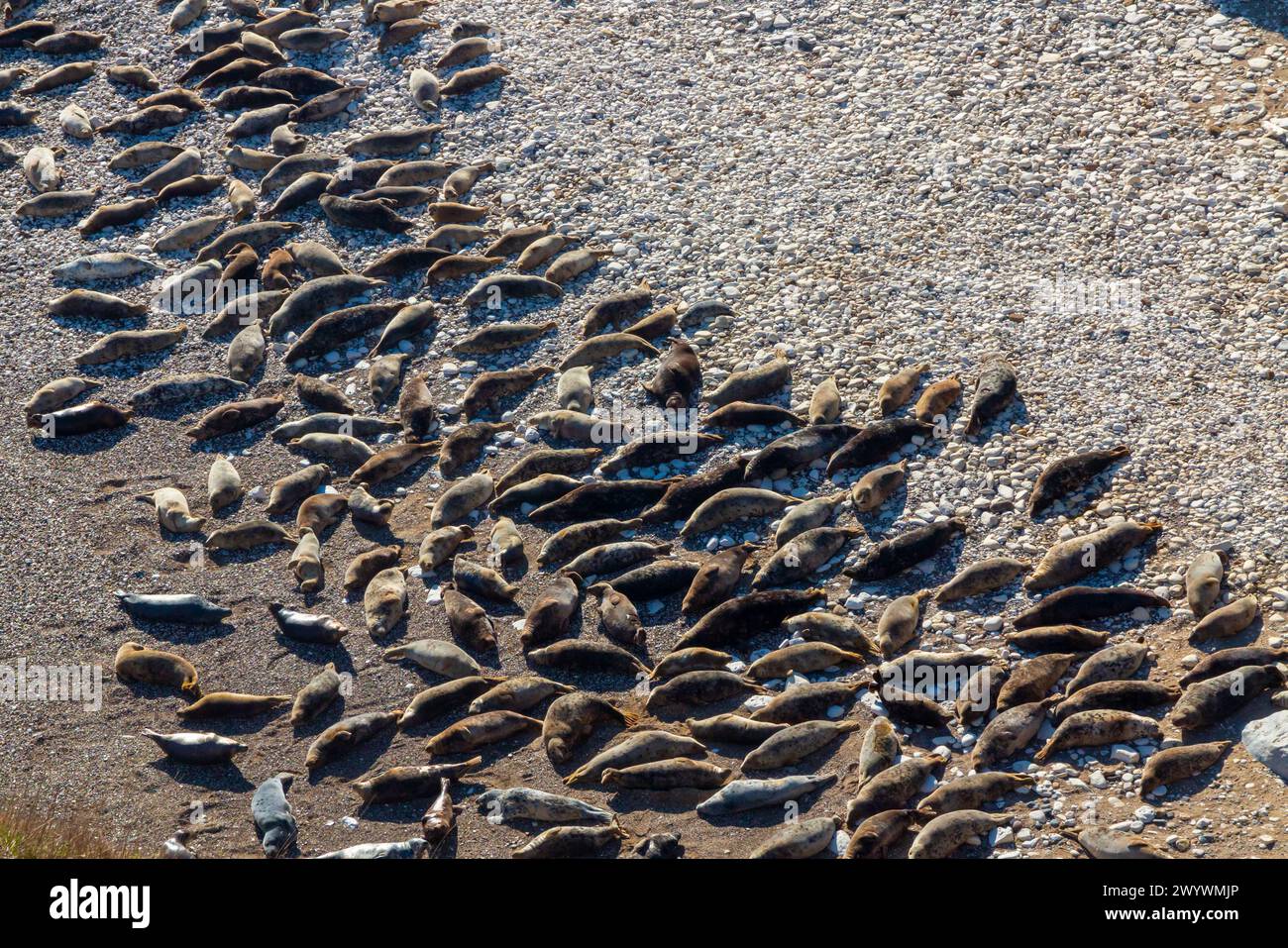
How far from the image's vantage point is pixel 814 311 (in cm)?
1569

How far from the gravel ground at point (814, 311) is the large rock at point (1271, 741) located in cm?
12

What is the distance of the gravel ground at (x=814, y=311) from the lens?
11375 mm

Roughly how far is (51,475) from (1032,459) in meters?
11.5

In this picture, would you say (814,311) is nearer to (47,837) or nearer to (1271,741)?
(1271,741)

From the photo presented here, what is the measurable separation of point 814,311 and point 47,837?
10268 millimetres

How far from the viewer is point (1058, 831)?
9883 millimetres

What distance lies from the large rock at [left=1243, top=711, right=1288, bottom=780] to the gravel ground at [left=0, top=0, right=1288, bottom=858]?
12 centimetres

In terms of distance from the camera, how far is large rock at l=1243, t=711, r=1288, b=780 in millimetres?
9994

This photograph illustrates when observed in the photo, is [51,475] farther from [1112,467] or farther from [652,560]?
[1112,467]

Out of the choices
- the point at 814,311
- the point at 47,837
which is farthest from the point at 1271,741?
the point at 47,837

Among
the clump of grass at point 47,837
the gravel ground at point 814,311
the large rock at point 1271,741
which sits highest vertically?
the gravel ground at point 814,311

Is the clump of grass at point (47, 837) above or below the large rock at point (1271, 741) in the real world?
below

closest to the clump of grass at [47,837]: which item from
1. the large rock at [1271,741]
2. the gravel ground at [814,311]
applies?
the gravel ground at [814,311]

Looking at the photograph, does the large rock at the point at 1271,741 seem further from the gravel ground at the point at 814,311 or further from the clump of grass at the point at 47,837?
the clump of grass at the point at 47,837
